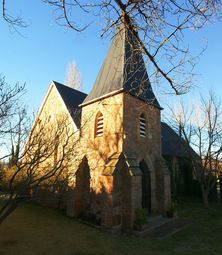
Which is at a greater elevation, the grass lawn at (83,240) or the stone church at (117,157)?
the stone church at (117,157)

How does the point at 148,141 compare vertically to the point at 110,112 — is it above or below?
below

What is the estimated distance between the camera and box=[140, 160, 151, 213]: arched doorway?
13688 millimetres

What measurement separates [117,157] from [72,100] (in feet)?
27.2

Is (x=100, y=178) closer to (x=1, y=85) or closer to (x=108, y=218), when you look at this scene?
(x=108, y=218)

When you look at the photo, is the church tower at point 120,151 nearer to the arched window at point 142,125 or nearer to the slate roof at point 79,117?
the arched window at point 142,125

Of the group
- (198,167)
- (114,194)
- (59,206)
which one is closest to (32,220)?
(59,206)

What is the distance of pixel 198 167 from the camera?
63.1 feet

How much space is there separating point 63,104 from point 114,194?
874cm

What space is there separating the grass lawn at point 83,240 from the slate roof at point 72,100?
22.4ft

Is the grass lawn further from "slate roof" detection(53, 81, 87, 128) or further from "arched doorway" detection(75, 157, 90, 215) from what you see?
"slate roof" detection(53, 81, 87, 128)

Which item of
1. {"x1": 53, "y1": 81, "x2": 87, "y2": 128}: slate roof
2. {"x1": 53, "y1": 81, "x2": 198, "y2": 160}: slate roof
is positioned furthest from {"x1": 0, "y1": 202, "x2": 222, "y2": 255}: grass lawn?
{"x1": 53, "y1": 81, "x2": 87, "y2": 128}: slate roof

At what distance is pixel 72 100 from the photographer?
18.5 meters

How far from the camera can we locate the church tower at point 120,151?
37.3ft

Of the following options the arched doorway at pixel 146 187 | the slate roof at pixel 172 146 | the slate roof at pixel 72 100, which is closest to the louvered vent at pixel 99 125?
the slate roof at pixel 72 100
